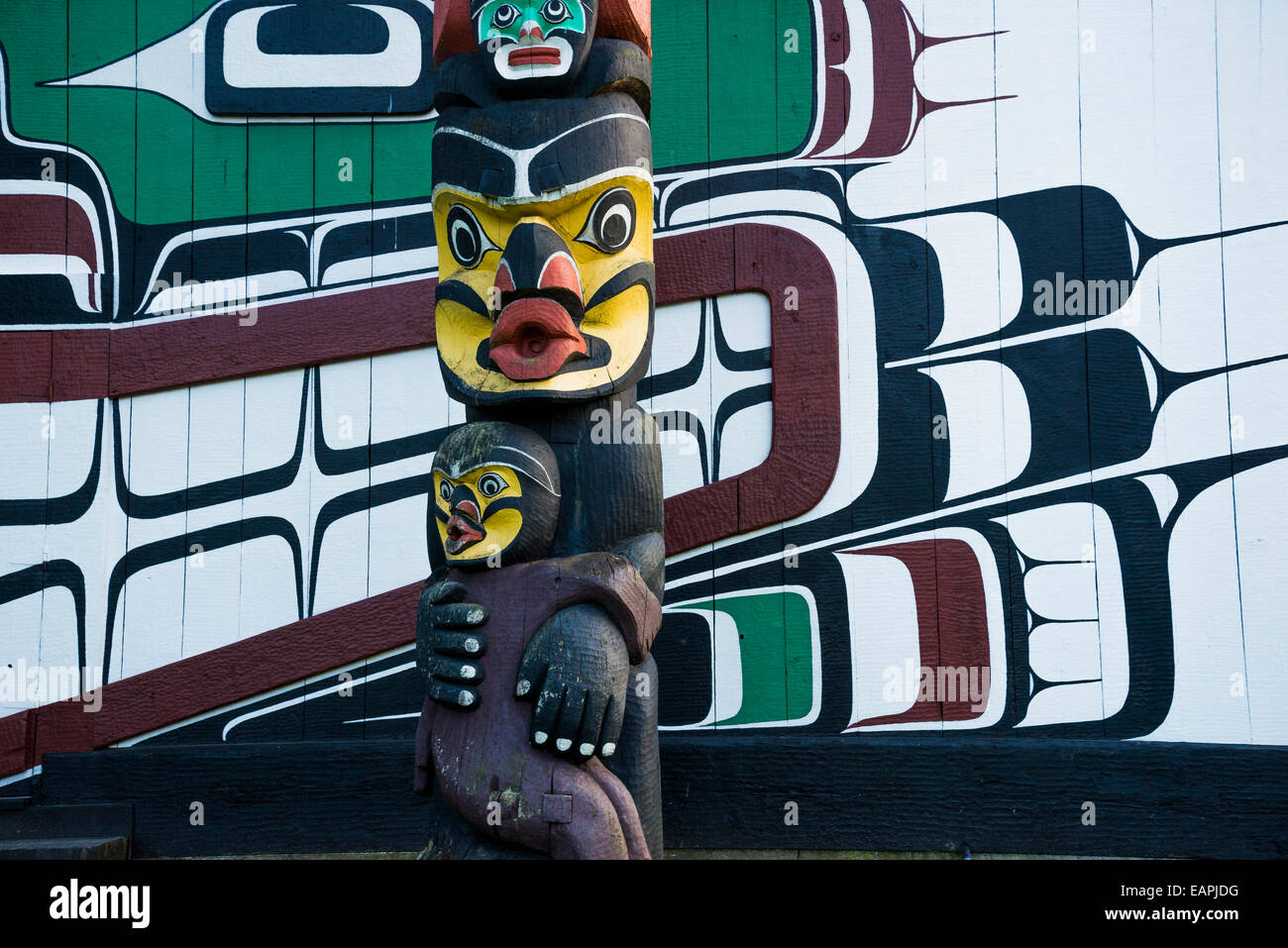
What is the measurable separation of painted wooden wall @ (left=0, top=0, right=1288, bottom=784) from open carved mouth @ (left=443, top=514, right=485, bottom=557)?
1549 millimetres

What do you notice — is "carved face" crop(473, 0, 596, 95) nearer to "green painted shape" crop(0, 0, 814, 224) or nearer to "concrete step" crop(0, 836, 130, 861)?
"green painted shape" crop(0, 0, 814, 224)

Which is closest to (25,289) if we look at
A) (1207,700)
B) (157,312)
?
(157,312)

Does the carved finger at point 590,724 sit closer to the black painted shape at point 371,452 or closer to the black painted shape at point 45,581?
the black painted shape at point 371,452

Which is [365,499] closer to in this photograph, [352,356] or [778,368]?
[352,356]

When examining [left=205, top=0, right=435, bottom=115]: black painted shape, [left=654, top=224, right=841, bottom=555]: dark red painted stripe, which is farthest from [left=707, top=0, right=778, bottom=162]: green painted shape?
[left=205, top=0, right=435, bottom=115]: black painted shape

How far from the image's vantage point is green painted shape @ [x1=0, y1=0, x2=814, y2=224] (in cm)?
488

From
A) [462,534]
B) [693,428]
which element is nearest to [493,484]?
[462,534]

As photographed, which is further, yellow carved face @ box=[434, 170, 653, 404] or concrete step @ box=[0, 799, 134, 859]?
concrete step @ box=[0, 799, 134, 859]

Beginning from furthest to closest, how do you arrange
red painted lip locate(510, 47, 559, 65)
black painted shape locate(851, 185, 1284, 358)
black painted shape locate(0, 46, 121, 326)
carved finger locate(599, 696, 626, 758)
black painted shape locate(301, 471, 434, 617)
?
black painted shape locate(0, 46, 121, 326) → black painted shape locate(301, 471, 434, 617) → black painted shape locate(851, 185, 1284, 358) → red painted lip locate(510, 47, 559, 65) → carved finger locate(599, 696, 626, 758)

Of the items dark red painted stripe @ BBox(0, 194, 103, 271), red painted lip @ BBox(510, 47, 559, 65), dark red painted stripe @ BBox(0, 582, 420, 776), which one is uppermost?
red painted lip @ BBox(510, 47, 559, 65)

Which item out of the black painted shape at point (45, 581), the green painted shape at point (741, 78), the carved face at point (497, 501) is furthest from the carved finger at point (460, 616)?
the green painted shape at point (741, 78)

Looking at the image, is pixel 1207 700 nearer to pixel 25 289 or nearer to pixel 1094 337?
pixel 1094 337

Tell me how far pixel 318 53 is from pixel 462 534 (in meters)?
2.81

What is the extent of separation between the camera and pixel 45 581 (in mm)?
4820
